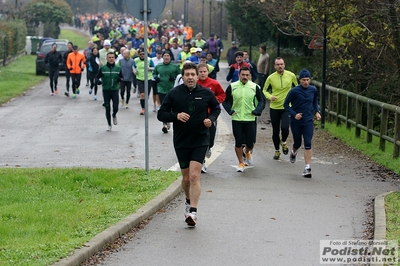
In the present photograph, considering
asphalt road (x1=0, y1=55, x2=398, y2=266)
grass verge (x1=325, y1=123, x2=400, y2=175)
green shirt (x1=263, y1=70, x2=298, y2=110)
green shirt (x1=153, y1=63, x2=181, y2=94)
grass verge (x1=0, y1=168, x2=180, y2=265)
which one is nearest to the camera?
grass verge (x1=0, y1=168, x2=180, y2=265)

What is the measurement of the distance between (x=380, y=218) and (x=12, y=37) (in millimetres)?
41242

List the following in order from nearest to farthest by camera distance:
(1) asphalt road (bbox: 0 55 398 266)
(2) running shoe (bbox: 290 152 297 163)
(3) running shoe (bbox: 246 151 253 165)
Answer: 1. (1) asphalt road (bbox: 0 55 398 266)
2. (3) running shoe (bbox: 246 151 253 165)
3. (2) running shoe (bbox: 290 152 297 163)

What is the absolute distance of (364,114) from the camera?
72.7 feet

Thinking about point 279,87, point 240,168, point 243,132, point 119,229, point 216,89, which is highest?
point 216,89

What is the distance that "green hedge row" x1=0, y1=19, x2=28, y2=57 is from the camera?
149ft

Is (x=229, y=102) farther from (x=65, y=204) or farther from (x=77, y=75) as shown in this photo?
(x=77, y=75)

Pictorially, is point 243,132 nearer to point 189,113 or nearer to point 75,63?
point 189,113

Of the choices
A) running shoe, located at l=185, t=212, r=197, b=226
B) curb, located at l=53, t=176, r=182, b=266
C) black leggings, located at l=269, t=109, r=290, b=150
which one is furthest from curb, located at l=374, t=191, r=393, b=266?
black leggings, located at l=269, t=109, r=290, b=150

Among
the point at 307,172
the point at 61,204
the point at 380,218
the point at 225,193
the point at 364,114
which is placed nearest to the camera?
the point at 380,218

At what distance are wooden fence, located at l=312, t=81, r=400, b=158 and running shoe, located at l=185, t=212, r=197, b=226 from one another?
7133mm

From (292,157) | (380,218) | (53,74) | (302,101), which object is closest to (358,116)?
(292,157)

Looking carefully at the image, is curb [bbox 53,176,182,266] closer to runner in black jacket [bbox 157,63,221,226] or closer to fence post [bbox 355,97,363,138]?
runner in black jacket [bbox 157,63,221,226]

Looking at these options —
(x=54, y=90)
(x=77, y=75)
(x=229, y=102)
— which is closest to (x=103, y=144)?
(x=229, y=102)

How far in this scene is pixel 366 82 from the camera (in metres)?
23.1
